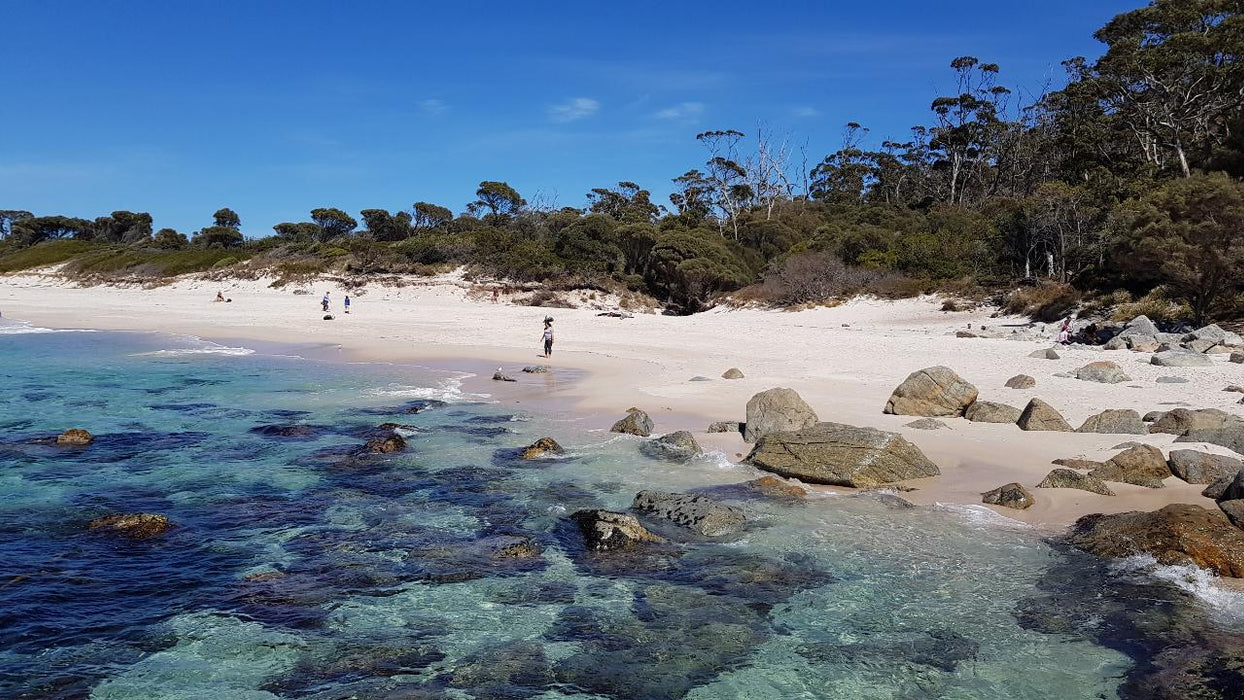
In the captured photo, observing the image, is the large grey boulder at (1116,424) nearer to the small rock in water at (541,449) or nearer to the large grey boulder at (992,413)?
the large grey boulder at (992,413)

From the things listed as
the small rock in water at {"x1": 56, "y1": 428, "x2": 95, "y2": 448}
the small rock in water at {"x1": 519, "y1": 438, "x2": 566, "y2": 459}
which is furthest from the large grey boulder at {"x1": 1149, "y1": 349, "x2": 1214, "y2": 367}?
the small rock in water at {"x1": 56, "y1": 428, "x2": 95, "y2": 448}

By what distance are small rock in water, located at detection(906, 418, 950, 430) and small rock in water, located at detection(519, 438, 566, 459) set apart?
5.94m

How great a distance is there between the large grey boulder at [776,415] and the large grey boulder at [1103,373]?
7038 millimetres

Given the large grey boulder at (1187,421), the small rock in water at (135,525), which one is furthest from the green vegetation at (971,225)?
the small rock in water at (135,525)

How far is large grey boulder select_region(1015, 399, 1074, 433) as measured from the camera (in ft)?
38.0

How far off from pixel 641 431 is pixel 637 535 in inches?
189

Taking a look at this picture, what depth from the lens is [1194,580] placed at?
21.6 feet

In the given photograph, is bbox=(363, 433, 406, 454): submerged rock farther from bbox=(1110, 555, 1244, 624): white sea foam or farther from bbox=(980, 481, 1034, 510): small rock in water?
bbox=(1110, 555, 1244, 624): white sea foam

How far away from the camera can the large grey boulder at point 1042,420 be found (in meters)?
11.6

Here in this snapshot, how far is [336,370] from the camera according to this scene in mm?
22141

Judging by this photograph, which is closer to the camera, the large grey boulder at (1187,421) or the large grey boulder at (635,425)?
the large grey boulder at (1187,421)

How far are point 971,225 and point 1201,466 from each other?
37.2 m

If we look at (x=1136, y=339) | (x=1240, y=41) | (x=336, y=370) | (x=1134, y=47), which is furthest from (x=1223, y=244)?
(x=336, y=370)

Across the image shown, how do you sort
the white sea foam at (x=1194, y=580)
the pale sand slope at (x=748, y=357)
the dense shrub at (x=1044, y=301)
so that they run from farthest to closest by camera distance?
the dense shrub at (x=1044, y=301) → the pale sand slope at (x=748, y=357) → the white sea foam at (x=1194, y=580)
